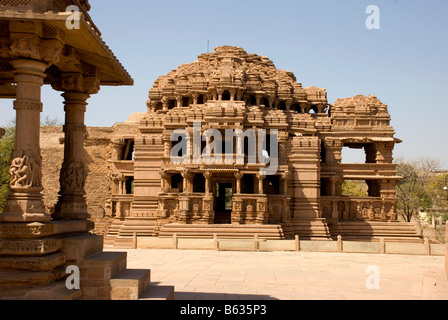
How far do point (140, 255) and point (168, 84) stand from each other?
16.2 m

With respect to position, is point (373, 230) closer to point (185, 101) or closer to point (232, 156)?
point (232, 156)

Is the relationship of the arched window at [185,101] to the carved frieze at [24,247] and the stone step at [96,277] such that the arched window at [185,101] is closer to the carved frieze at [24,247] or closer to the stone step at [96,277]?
the stone step at [96,277]

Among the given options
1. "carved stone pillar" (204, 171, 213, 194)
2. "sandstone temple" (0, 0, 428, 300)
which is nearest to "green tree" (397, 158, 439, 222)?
"sandstone temple" (0, 0, 428, 300)

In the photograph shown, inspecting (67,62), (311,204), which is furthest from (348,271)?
(311,204)

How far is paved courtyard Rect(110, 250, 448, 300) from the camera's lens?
9664 millimetres

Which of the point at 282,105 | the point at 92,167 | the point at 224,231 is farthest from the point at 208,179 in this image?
the point at 92,167

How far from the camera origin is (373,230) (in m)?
27.4

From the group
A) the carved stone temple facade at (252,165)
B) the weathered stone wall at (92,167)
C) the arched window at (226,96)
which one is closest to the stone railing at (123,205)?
the carved stone temple facade at (252,165)

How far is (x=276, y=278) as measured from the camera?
11.9m

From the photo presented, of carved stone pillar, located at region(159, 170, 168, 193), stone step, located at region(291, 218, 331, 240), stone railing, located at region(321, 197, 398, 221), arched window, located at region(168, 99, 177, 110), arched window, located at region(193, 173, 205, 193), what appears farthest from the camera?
arched window, located at region(168, 99, 177, 110)

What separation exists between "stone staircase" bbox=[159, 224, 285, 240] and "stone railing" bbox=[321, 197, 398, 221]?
5973 millimetres

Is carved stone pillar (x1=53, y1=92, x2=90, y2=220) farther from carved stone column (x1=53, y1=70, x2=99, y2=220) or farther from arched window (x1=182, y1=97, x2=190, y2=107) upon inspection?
arched window (x1=182, y1=97, x2=190, y2=107)

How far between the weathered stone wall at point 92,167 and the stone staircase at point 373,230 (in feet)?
50.9

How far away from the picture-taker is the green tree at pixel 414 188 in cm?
4251
